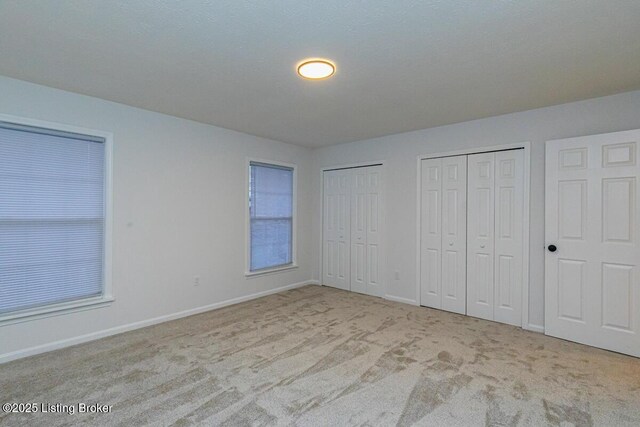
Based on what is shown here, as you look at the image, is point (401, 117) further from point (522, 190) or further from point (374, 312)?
point (374, 312)

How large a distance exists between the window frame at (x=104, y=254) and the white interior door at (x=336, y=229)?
3129 mm

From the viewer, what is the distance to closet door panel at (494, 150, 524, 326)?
3.48 meters

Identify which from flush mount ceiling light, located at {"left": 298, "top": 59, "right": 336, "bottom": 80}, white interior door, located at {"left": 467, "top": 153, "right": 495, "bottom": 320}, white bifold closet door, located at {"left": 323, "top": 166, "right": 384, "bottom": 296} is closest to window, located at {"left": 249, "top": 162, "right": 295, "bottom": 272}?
white bifold closet door, located at {"left": 323, "top": 166, "right": 384, "bottom": 296}

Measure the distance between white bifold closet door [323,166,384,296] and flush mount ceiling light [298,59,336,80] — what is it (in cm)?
239

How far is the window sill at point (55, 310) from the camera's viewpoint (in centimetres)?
263

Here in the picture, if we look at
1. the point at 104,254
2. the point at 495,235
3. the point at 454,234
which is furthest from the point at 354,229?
the point at 104,254

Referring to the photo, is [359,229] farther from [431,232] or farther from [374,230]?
[431,232]

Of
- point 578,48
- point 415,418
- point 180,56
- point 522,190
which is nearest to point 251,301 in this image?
point 415,418

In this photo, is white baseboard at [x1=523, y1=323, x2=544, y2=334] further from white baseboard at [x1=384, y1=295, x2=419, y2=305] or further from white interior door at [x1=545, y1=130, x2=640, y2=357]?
white baseboard at [x1=384, y1=295, x2=419, y2=305]

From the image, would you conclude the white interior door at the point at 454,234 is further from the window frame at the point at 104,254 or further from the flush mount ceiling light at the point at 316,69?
the window frame at the point at 104,254

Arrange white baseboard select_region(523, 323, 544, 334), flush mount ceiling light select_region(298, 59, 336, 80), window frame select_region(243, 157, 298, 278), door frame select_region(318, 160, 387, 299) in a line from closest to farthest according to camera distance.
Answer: flush mount ceiling light select_region(298, 59, 336, 80)
white baseboard select_region(523, 323, 544, 334)
window frame select_region(243, 157, 298, 278)
door frame select_region(318, 160, 387, 299)

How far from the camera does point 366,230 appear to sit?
4824mm

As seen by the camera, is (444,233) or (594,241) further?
(444,233)

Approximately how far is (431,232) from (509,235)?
2.95 feet
